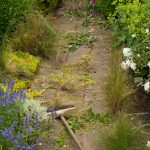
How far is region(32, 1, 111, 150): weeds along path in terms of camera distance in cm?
460

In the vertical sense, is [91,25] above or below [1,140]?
above

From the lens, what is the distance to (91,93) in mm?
5449

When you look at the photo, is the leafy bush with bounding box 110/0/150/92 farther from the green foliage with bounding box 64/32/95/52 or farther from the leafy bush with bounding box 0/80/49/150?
the leafy bush with bounding box 0/80/49/150

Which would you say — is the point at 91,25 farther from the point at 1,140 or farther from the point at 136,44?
the point at 1,140

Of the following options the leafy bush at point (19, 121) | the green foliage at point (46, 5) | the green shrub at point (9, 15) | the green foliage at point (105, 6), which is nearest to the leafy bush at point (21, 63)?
the green shrub at point (9, 15)

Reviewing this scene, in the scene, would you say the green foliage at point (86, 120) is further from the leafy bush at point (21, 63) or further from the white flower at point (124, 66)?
the leafy bush at point (21, 63)

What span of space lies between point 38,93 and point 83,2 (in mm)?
4202

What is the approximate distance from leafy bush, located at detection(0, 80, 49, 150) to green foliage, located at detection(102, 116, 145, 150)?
631mm

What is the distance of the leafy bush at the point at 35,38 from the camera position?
6.35 metres

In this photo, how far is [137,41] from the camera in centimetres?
549

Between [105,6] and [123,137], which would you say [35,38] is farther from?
[123,137]

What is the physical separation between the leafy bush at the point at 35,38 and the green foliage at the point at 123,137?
244cm

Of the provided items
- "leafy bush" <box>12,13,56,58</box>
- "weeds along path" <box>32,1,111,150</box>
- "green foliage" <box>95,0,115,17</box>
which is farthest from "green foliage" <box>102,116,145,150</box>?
"green foliage" <box>95,0,115,17</box>

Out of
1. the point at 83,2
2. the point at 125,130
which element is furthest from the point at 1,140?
the point at 83,2
